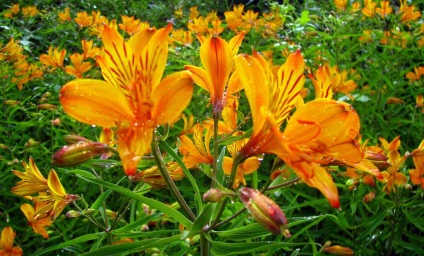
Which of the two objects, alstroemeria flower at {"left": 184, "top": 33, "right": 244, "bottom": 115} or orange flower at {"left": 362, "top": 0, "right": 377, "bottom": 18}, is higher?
alstroemeria flower at {"left": 184, "top": 33, "right": 244, "bottom": 115}

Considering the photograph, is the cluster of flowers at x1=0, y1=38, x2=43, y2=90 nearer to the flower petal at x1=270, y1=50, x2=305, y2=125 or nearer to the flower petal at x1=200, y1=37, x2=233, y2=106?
the flower petal at x1=200, y1=37, x2=233, y2=106

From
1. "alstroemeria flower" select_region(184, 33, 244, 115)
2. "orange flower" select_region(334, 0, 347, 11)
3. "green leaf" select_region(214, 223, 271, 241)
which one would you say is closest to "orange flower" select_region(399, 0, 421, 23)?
"orange flower" select_region(334, 0, 347, 11)

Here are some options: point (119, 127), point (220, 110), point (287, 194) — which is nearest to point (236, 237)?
point (220, 110)

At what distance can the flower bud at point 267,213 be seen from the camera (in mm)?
752

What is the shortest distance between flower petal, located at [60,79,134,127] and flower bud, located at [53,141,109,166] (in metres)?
0.07

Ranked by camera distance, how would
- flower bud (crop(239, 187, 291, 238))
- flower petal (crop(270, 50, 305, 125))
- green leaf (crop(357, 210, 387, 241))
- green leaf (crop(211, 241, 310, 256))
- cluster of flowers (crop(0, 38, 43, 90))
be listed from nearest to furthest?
flower bud (crop(239, 187, 291, 238)), flower petal (crop(270, 50, 305, 125)), green leaf (crop(211, 241, 310, 256)), green leaf (crop(357, 210, 387, 241)), cluster of flowers (crop(0, 38, 43, 90))

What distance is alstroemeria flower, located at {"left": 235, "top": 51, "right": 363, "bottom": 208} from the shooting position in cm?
81

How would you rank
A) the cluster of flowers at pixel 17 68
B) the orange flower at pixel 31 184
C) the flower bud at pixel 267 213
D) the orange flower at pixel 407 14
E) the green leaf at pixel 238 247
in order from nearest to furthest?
the flower bud at pixel 267 213
the green leaf at pixel 238 247
the orange flower at pixel 31 184
the cluster of flowers at pixel 17 68
the orange flower at pixel 407 14

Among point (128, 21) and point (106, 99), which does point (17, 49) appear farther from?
point (106, 99)

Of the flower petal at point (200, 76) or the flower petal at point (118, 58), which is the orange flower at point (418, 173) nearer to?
the flower petal at point (200, 76)

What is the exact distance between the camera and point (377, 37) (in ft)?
10.4

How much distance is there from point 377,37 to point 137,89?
266cm

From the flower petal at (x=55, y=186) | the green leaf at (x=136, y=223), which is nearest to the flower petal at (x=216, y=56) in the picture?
the green leaf at (x=136, y=223)

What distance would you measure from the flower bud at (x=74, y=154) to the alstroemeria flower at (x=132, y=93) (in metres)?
0.07
